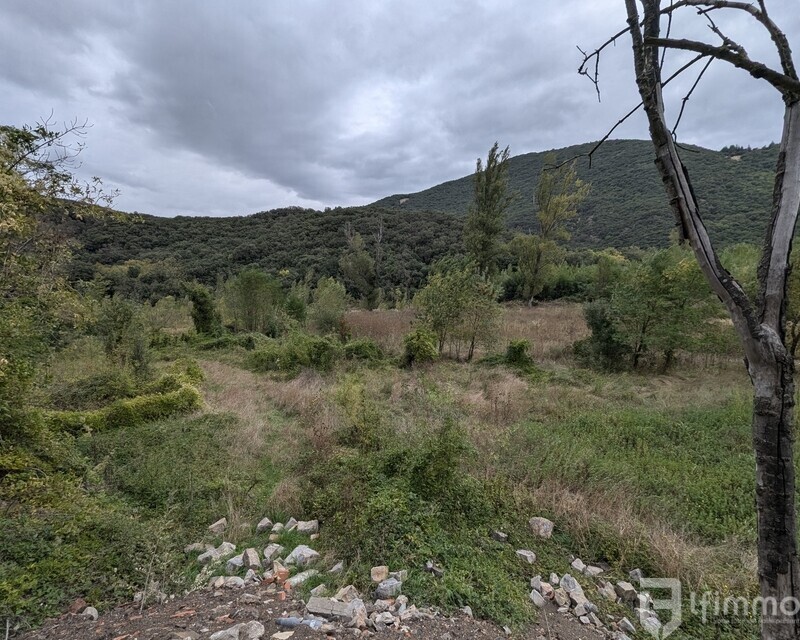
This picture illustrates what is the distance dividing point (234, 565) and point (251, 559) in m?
0.15

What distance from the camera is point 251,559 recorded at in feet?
10.7

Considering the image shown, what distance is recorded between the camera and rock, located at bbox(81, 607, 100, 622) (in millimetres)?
2676

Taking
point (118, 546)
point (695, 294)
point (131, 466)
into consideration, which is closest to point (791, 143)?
point (118, 546)

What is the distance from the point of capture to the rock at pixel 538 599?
2902mm

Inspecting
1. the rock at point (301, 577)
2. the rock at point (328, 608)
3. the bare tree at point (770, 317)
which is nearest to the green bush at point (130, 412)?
the rock at point (301, 577)

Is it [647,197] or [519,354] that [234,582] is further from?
[647,197]

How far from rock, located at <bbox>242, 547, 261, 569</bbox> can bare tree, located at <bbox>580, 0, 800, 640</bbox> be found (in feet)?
11.0

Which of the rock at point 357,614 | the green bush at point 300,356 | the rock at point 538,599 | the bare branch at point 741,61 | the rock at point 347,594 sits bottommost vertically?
the rock at point 538,599

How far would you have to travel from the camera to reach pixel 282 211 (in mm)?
56906

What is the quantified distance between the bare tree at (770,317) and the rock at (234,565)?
3.47 metres

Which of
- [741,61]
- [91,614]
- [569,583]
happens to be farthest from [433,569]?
[741,61]

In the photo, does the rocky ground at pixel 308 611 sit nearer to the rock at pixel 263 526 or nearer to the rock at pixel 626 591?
the rock at pixel 626 591

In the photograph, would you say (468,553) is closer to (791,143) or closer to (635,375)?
(791,143)

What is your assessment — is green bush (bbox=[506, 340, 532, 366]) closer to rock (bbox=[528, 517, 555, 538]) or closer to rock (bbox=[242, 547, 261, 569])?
rock (bbox=[528, 517, 555, 538])
